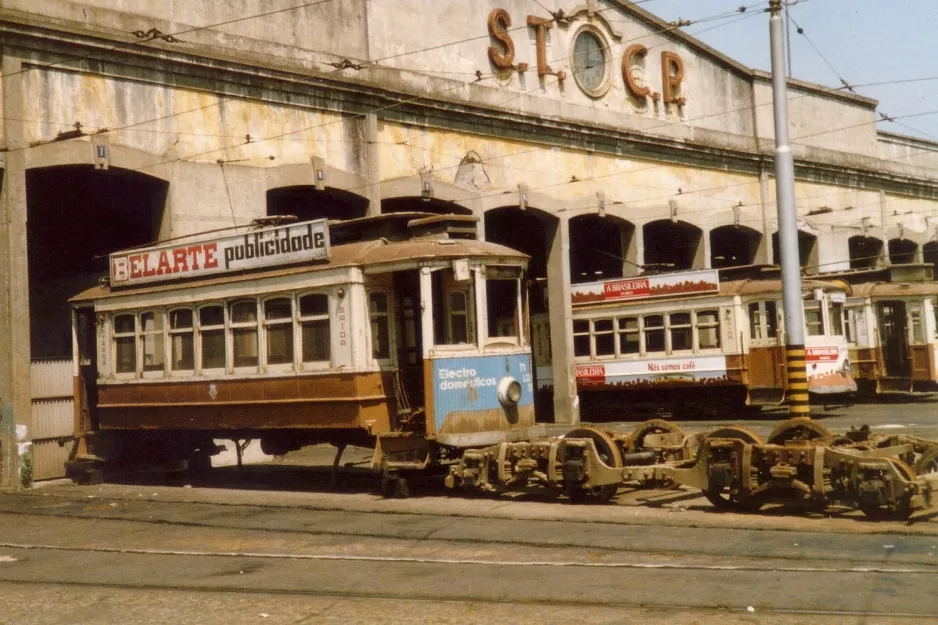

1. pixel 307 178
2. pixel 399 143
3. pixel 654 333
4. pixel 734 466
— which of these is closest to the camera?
pixel 734 466

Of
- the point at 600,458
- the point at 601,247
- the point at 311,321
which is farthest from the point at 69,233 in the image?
the point at 600,458

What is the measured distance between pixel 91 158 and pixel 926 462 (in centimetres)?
1377

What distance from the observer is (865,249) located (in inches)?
1551

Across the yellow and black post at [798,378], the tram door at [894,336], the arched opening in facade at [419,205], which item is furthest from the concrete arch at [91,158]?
the tram door at [894,336]

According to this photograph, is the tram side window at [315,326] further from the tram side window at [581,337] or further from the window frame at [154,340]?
the tram side window at [581,337]

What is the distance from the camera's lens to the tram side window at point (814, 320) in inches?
975

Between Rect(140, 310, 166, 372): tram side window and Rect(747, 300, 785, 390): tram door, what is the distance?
13.7 metres

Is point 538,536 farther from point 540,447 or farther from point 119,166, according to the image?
point 119,166

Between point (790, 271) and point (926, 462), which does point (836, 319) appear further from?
point (926, 462)

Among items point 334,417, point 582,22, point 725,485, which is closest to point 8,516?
point 334,417

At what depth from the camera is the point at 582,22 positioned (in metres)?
28.8

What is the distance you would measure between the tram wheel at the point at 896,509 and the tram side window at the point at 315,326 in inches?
274

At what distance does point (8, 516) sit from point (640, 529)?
8347mm

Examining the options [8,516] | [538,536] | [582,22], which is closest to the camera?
[538,536]
